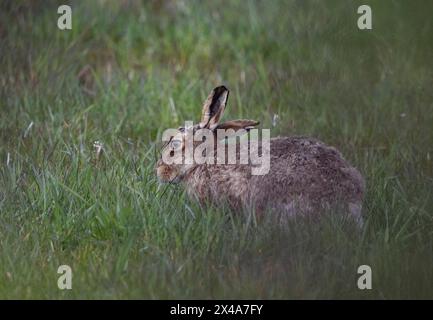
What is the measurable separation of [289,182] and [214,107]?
0.89 m

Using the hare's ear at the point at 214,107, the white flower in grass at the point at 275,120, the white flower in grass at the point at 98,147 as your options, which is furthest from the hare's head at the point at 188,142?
the white flower in grass at the point at 275,120

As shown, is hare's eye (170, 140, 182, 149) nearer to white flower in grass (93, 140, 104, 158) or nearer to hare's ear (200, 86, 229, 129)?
hare's ear (200, 86, 229, 129)

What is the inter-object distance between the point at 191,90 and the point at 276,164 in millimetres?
2438

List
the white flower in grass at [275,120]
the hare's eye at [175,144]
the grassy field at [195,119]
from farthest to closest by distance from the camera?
the white flower in grass at [275,120], the hare's eye at [175,144], the grassy field at [195,119]

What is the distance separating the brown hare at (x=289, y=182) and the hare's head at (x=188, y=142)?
8 cm

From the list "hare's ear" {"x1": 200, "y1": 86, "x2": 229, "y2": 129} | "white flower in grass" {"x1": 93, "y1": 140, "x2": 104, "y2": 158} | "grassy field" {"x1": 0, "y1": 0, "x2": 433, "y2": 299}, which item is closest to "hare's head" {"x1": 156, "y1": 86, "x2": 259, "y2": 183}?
"hare's ear" {"x1": 200, "y1": 86, "x2": 229, "y2": 129}

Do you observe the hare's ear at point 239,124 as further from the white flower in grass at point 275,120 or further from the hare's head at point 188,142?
the white flower in grass at point 275,120

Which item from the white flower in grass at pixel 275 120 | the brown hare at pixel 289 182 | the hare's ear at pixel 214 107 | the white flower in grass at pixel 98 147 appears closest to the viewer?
the brown hare at pixel 289 182

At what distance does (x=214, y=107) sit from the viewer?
6.06m

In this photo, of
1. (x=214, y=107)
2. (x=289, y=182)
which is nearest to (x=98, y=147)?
(x=214, y=107)

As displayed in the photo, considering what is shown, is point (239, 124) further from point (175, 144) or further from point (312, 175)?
point (312, 175)

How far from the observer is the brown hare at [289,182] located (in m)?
5.36

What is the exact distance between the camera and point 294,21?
8.59m
